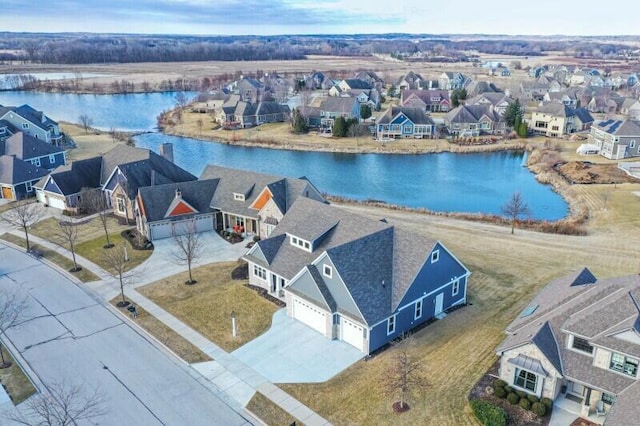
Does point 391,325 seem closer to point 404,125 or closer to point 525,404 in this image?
point 525,404

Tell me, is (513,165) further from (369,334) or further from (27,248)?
(27,248)

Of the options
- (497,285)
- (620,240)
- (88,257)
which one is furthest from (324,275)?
(620,240)

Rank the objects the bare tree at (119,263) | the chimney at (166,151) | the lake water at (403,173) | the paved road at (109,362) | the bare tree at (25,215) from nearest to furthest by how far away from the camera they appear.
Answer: the paved road at (109,362) < the bare tree at (119,263) < the bare tree at (25,215) < the chimney at (166,151) < the lake water at (403,173)

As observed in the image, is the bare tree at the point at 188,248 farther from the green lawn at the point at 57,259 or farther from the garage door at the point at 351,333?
the garage door at the point at 351,333

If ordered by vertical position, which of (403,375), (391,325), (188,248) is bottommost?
(391,325)

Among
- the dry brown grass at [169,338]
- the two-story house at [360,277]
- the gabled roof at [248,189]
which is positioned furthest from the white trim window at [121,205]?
the two-story house at [360,277]

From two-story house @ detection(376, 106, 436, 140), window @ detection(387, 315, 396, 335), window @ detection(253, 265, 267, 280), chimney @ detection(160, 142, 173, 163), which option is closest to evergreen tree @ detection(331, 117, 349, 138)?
two-story house @ detection(376, 106, 436, 140)

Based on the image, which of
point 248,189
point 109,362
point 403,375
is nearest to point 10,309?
point 109,362
